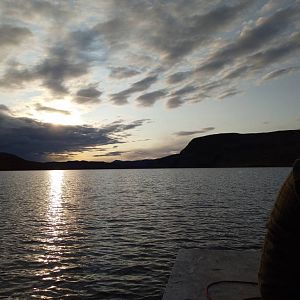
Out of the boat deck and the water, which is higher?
the boat deck

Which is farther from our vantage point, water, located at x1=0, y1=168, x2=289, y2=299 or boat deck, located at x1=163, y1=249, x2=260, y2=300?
water, located at x1=0, y1=168, x2=289, y2=299

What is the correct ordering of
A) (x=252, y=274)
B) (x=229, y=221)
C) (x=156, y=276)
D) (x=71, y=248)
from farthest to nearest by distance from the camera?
(x=229, y=221)
(x=71, y=248)
(x=156, y=276)
(x=252, y=274)

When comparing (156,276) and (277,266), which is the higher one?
(277,266)

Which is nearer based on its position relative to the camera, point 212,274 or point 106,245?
point 212,274

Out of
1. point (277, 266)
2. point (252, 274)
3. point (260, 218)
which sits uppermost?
point (277, 266)

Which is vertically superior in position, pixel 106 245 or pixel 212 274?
pixel 212 274

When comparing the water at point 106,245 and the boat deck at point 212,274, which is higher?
the boat deck at point 212,274

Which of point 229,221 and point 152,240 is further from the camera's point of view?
point 229,221

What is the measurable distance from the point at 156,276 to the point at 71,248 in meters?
9.36

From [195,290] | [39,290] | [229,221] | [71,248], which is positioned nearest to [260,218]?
[229,221]

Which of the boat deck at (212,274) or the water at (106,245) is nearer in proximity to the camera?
the boat deck at (212,274)

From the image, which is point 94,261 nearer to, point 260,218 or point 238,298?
point 238,298

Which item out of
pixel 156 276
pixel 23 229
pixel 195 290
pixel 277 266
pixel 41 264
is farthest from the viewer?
pixel 23 229

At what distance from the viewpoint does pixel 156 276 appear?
1816 cm
